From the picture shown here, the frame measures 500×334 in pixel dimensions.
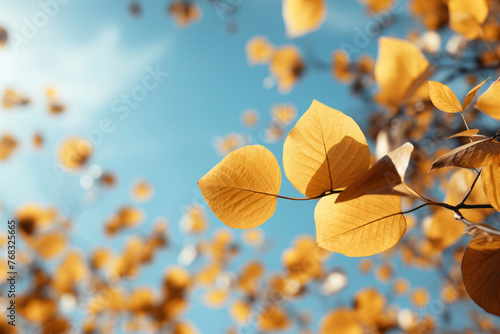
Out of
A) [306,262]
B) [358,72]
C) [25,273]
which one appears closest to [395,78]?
[306,262]

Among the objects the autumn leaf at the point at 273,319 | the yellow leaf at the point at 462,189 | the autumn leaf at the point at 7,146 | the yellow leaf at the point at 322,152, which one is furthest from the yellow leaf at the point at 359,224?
the autumn leaf at the point at 7,146

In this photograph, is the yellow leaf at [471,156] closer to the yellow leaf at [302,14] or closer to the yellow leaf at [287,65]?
the yellow leaf at [302,14]

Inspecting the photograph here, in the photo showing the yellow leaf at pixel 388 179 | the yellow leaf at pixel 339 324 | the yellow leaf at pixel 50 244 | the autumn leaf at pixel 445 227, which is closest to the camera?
the yellow leaf at pixel 388 179

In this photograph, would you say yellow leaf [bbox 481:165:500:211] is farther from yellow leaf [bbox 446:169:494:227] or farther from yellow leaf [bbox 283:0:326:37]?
yellow leaf [bbox 283:0:326:37]

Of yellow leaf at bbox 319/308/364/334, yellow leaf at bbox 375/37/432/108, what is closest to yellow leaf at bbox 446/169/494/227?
yellow leaf at bbox 375/37/432/108

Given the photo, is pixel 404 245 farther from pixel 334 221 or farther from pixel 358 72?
pixel 334 221
